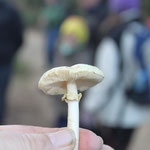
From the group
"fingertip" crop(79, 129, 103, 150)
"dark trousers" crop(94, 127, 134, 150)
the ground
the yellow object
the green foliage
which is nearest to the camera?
"fingertip" crop(79, 129, 103, 150)

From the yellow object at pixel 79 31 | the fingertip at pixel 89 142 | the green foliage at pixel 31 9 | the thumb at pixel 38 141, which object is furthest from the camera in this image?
the green foliage at pixel 31 9

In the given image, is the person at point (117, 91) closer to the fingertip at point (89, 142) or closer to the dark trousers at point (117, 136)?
the dark trousers at point (117, 136)

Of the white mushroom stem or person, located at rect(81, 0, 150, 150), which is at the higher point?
person, located at rect(81, 0, 150, 150)

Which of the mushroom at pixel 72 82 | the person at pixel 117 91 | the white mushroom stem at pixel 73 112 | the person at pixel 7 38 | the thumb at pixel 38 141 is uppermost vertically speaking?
the person at pixel 7 38

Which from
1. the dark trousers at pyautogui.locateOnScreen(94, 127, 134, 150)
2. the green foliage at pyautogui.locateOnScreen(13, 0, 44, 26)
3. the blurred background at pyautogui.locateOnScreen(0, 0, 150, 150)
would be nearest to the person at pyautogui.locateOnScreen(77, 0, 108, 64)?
the blurred background at pyautogui.locateOnScreen(0, 0, 150, 150)

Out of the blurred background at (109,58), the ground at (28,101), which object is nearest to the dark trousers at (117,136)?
the blurred background at (109,58)

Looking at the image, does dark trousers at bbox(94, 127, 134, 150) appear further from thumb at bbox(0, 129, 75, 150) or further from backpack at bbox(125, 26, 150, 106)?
thumb at bbox(0, 129, 75, 150)

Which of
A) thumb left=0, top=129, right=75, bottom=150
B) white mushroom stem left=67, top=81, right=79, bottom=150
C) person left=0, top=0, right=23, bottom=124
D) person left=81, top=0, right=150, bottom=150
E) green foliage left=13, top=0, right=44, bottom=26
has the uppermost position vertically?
green foliage left=13, top=0, right=44, bottom=26
